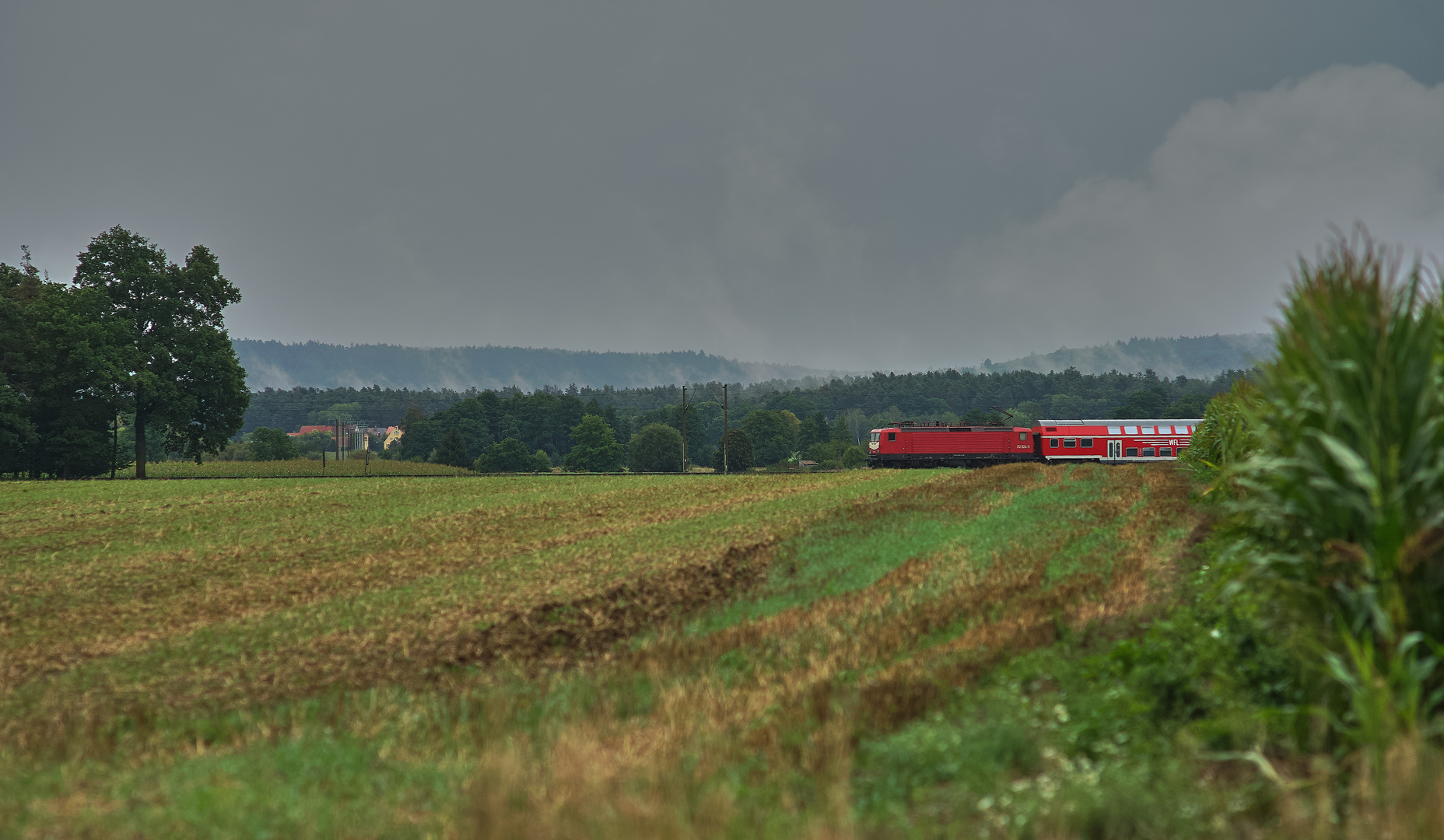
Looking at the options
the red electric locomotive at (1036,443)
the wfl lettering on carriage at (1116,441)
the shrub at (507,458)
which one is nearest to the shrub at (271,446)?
the shrub at (507,458)

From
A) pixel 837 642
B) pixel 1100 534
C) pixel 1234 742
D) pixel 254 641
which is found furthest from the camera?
pixel 1100 534

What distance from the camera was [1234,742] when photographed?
6.47m

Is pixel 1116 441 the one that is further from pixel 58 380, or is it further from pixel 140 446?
pixel 58 380

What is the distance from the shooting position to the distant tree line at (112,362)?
54062 mm

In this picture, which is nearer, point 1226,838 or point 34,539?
point 1226,838

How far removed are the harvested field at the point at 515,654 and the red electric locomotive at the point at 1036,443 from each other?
33.9 metres

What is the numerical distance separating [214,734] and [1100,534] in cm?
1875

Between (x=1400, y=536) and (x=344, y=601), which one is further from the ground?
(x=1400, y=536)

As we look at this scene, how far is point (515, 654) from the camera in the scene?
1312 centimetres

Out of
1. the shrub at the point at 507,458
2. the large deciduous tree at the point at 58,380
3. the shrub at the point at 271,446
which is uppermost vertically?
the large deciduous tree at the point at 58,380

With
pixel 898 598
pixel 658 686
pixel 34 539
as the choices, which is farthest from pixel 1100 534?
pixel 34 539

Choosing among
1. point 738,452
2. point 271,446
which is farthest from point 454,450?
point 738,452

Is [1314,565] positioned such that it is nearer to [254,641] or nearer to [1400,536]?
[1400,536]

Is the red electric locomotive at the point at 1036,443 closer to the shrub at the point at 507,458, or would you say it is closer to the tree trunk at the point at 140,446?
the tree trunk at the point at 140,446
